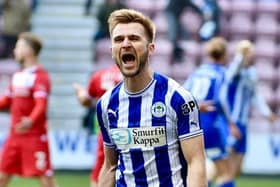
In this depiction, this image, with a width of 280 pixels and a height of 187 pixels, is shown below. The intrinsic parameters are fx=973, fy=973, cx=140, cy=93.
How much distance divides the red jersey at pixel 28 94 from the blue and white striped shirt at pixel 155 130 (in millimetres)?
4211

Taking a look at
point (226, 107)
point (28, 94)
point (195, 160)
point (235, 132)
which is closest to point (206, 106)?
point (226, 107)

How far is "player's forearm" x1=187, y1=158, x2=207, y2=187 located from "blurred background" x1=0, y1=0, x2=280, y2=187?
28.9 feet

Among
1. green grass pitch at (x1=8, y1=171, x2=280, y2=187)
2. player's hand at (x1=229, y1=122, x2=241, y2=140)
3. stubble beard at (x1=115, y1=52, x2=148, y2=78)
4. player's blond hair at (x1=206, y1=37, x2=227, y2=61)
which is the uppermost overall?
player's blond hair at (x1=206, y1=37, x2=227, y2=61)

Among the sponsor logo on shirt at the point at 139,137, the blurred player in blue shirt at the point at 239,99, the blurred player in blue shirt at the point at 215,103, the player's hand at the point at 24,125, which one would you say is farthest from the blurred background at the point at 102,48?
the sponsor logo on shirt at the point at 139,137

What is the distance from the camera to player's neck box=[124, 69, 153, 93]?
4762 mm

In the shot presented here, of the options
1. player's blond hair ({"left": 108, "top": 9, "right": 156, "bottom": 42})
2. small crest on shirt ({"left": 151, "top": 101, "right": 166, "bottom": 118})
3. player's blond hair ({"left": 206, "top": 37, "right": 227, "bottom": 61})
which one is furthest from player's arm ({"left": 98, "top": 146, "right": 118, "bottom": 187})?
player's blond hair ({"left": 206, "top": 37, "right": 227, "bottom": 61})

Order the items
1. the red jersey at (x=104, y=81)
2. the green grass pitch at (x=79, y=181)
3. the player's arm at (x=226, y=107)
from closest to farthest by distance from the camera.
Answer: the red jersey at (x=104, y=81), the player's arm at (x=226, y=107), the green grass pitch at (x=79, y=181)

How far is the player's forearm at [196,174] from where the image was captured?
4664mm

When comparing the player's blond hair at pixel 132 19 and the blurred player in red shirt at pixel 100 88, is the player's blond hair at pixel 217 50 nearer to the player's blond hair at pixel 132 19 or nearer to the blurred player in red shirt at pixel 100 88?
the blurred player in red shirt at pixel 100 88

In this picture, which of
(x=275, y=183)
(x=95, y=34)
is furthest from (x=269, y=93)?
(x=95, y=34)

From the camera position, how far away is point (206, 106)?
9148 mm

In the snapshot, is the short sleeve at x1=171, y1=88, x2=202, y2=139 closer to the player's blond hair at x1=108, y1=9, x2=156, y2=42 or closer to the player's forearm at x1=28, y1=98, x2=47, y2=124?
the player's blond hair at x1=108, y1=9, x2=156, y2=42

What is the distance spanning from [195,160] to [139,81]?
1.56ft

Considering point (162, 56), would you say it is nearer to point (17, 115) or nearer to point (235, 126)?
point (235, 126)
